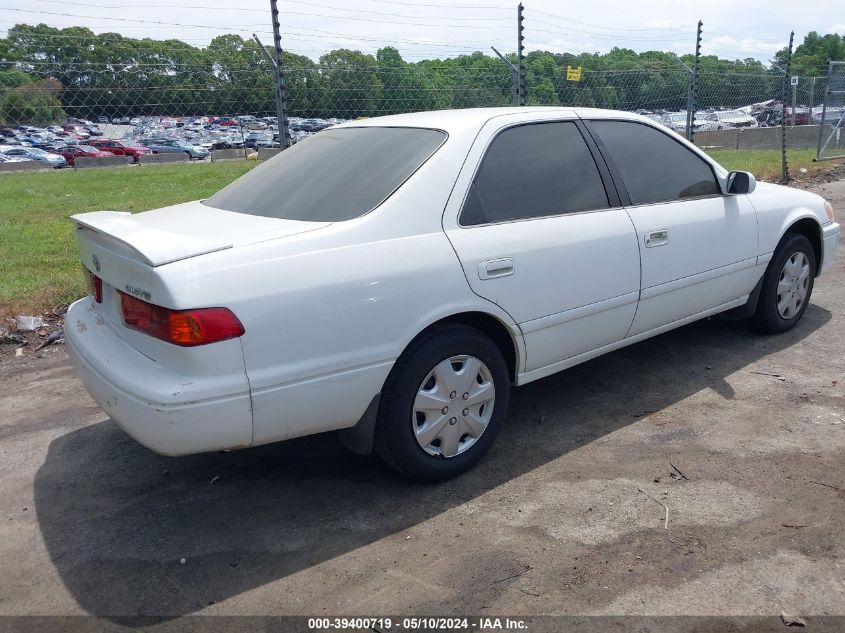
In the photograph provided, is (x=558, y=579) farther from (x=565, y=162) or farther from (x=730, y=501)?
(x=565, y=162)

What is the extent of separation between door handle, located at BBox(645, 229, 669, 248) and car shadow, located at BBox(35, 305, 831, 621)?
0.90 m

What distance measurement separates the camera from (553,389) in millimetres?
4605

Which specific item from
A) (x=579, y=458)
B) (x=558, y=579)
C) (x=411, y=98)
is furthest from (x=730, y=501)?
(x=411, y=98)

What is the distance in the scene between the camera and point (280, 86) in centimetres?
727

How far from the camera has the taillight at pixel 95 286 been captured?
3.47 metres

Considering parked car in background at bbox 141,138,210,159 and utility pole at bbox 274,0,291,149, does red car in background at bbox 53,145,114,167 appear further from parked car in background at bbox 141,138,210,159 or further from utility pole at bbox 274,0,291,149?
utility pole at bbox 274,0,291,149

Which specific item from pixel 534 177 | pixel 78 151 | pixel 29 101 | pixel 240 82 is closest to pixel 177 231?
pixel 534 177

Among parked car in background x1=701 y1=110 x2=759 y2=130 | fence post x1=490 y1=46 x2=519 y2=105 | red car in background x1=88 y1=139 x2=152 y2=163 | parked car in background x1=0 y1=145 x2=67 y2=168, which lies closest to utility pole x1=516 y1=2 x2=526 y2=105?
fence post x1=490 y1=46 x2=519 y2=105

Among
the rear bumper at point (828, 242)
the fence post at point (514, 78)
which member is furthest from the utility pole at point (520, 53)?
the rear bumper at point (828, 242)

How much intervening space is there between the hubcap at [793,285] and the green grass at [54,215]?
5.48 m

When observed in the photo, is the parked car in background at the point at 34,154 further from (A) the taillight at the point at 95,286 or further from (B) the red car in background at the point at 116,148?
(A) the taillight at the point at 95,286

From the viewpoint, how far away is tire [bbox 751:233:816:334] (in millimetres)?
5062

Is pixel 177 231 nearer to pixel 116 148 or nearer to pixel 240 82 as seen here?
pixel 240 82

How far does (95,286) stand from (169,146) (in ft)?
142
